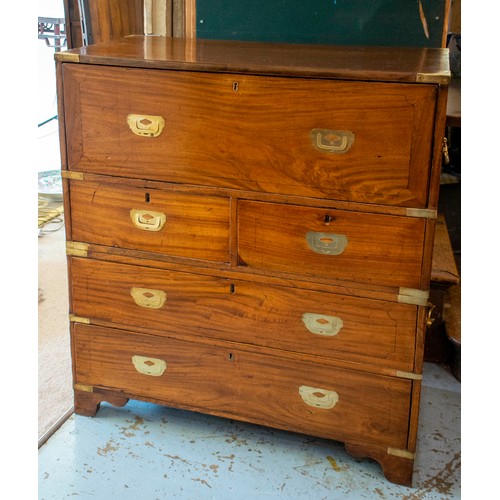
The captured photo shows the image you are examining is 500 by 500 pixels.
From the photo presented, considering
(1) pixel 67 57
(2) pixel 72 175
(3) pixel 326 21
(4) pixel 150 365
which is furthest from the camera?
(3) pixel 326 21

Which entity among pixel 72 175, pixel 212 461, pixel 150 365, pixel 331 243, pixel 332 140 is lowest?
pixel 212 461

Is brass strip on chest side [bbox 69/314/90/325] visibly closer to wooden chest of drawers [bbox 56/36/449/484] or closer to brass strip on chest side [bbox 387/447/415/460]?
wooden chest of drawers [bbox 56/36/449/484]

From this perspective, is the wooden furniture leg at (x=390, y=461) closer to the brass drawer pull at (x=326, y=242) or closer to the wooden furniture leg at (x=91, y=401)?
the brass drawer pull at (x=326, y=242)

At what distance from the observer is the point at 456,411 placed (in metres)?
2.18

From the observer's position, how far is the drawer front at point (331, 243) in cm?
169

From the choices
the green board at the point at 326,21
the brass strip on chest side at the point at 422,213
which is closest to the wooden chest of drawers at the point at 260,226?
the brass strip on chest side at the point at 422,213

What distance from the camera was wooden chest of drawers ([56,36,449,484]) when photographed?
1649 mm

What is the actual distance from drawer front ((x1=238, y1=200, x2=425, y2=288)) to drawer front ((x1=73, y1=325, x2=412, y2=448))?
0.27 m

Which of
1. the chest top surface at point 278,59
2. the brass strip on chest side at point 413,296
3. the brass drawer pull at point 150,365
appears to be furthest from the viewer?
the brass drawer pull at point 150,365

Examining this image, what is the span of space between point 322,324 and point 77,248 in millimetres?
681

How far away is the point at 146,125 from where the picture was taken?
5.84 ft

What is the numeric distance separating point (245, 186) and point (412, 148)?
40cm

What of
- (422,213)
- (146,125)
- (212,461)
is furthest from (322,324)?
(146,125)

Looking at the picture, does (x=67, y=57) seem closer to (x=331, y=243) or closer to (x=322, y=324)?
(x=331, y=243)
